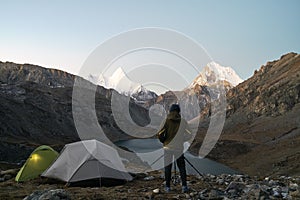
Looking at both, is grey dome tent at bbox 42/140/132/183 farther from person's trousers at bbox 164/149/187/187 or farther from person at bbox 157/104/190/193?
person at bbox 157/104/190/193

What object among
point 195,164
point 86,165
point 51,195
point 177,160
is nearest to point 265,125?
point 195,164

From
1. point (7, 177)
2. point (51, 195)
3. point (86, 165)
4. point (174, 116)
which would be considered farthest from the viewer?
point (7, 177)

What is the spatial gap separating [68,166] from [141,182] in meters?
3.24

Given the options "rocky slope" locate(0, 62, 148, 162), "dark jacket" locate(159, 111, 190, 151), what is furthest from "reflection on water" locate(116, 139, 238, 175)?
"rocky slope" locate(0, 62, 148, 162)

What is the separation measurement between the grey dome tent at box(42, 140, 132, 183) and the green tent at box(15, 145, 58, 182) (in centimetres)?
215

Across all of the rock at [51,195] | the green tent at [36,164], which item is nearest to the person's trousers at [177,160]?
the rock at [51,195]

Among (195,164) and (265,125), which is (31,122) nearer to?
(195,164)

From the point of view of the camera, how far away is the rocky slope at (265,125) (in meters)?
53.6

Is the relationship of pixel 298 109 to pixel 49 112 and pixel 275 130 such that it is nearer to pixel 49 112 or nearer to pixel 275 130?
pixel 275 130

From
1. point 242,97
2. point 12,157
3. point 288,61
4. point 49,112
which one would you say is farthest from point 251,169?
point 288,61

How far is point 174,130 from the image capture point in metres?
11.1

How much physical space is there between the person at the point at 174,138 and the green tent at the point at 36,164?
27.9ft

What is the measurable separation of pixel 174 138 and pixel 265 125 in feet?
319

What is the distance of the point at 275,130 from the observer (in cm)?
8988
